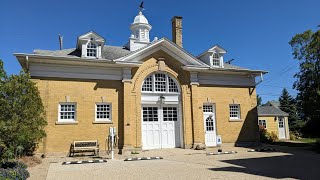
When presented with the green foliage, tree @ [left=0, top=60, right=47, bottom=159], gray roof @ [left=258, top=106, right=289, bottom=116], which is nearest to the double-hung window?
tree @ [left=0, top=60, right=47, bottom=159]

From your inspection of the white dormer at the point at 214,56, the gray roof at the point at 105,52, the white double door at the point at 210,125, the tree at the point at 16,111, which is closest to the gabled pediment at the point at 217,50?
the white dormer at the point at 214,56

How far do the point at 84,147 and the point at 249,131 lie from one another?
39.8 feet

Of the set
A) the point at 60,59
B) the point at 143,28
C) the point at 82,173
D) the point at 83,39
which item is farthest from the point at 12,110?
the point at 143,28

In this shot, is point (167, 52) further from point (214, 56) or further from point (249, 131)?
point (249, 131)

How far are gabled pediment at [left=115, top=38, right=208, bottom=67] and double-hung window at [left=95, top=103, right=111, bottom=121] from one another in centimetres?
331

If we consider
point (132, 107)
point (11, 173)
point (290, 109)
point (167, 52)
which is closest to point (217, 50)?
point (167, 52)

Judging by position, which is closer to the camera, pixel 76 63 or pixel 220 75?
pixel 76 63

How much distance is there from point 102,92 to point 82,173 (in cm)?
782

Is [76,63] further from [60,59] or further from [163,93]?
[163,93]

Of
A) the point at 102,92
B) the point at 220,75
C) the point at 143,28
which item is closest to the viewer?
the point at 102,92

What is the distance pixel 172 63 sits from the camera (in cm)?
2005

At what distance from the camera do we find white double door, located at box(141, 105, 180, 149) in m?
19.0

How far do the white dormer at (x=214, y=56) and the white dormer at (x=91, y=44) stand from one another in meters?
7.96

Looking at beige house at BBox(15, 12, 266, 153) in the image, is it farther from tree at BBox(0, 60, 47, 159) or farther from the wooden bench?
tree at BBox(0, 60, 47, 159)
